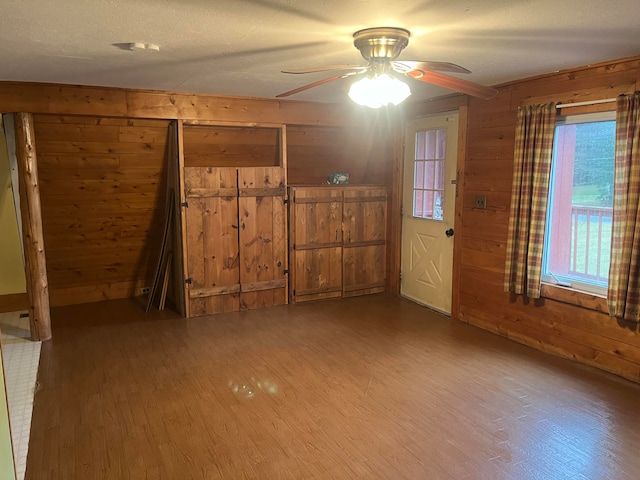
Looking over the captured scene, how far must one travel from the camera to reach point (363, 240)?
18.5ft

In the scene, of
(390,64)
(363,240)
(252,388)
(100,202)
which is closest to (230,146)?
(100,202)

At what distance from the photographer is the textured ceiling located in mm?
2154

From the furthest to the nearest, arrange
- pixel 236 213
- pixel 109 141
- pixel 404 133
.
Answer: pixel 404 133 < pixel 236 213 < pixel 109 141

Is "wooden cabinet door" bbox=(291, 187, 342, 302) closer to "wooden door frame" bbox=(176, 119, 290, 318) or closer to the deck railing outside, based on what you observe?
"wooden door frame" bbox=(176, 119, 290, 318)

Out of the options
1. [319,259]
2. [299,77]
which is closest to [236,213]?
[319,259]

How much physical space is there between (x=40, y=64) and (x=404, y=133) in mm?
3495

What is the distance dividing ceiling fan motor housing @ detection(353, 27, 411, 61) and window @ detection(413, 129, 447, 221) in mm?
2371

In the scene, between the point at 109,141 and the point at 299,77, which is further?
the point at 109,141

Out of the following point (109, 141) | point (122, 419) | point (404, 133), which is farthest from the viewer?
point (404, 133)

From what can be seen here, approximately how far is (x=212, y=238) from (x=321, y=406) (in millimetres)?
2363

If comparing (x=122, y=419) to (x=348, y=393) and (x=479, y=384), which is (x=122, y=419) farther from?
(x=479, y=384)

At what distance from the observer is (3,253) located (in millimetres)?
4973

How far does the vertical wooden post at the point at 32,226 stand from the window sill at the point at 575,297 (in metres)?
4.20

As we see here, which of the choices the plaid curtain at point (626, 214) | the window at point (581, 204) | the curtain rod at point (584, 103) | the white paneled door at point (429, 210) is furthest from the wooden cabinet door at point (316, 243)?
the plaid curtain at point (626, 214)
